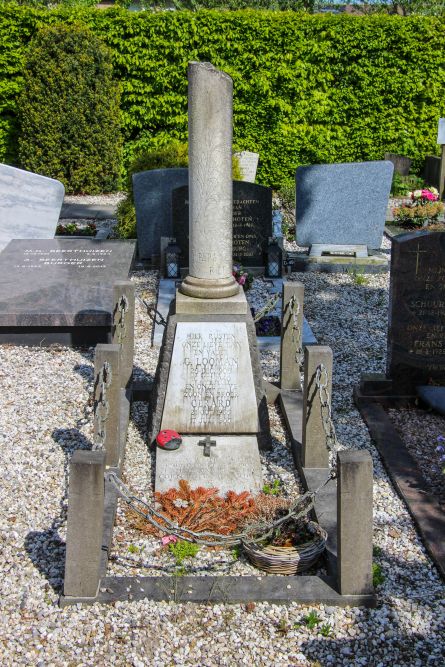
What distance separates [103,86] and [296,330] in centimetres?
1114

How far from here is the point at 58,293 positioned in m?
7.92

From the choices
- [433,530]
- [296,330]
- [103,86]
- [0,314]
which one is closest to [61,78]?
[103,86]

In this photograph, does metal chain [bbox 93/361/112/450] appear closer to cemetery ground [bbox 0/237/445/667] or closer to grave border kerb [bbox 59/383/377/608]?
cemetery ground [bbox 0/237/445/667]

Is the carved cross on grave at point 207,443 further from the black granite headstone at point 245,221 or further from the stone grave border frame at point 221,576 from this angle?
the black granite headstone at point 245,221

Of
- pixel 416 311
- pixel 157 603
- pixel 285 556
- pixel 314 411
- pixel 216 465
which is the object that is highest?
pixel 416 311

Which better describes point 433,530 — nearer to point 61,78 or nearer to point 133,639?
point 133,639

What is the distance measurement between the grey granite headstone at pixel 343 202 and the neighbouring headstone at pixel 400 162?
6446 millimetres

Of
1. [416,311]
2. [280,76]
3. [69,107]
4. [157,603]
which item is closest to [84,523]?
[157,603]

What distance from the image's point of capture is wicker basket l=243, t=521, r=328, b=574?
4168 mm

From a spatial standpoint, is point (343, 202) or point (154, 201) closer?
point (154, 201)

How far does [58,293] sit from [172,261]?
2287 mm

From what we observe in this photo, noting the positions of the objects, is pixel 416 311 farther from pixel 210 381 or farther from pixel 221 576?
pixel 221 576

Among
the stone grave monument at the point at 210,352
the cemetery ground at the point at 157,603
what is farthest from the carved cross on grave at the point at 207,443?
the cemetery ground at the point at 157,603

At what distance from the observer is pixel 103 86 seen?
15828 millimetres
